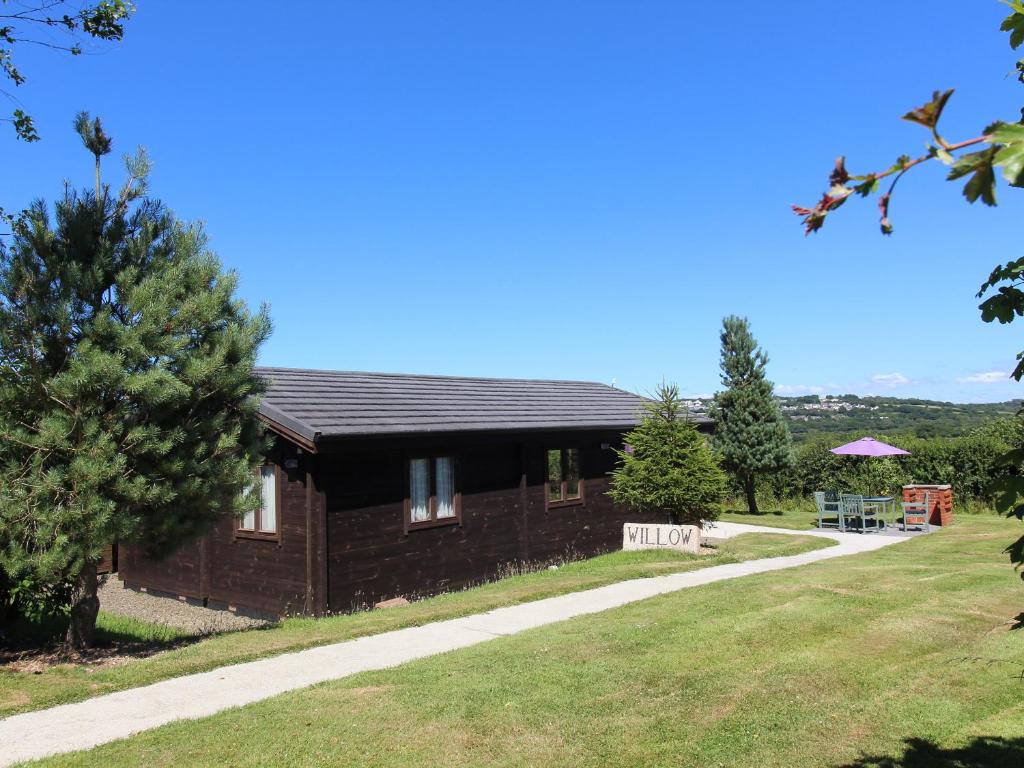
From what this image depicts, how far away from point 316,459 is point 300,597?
91.0 inches

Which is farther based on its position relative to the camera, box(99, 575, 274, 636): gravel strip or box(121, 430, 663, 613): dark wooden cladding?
box(99, 575, 274, 636): gravel strip

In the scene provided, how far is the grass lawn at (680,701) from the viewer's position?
5.63 meters

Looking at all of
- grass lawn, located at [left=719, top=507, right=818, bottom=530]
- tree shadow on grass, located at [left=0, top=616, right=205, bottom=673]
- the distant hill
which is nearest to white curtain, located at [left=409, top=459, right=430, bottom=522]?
tree shadow on grass, located at [left=0, top=616, right=205, bottom=673]

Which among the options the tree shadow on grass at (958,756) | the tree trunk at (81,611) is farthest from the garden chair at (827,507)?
the tree trunk at (81,611)

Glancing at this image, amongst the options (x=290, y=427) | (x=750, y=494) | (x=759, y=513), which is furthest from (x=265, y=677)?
(x=759, y=513)

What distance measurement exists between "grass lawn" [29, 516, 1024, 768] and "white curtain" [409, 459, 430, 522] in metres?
4.67

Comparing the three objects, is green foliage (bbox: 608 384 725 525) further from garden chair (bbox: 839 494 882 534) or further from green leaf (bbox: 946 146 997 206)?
green leaf (bbox: 946 146 997 206)

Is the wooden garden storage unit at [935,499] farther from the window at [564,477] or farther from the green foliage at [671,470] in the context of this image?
the window at [564,477]

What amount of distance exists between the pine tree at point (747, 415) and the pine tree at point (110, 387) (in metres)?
18.9

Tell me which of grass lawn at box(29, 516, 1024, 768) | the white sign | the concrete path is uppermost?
the white sign

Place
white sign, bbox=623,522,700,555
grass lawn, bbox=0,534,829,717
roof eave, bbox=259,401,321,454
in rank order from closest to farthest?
1. grass lawn, bbox=0,534,829,717
2. roof eave, bbox=259,401,321,454
3. white sign, bbox=623,522,700,555

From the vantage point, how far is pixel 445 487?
48.6 feet

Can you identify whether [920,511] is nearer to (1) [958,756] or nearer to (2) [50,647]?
(1) [958,756]

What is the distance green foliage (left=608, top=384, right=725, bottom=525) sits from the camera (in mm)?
16750
